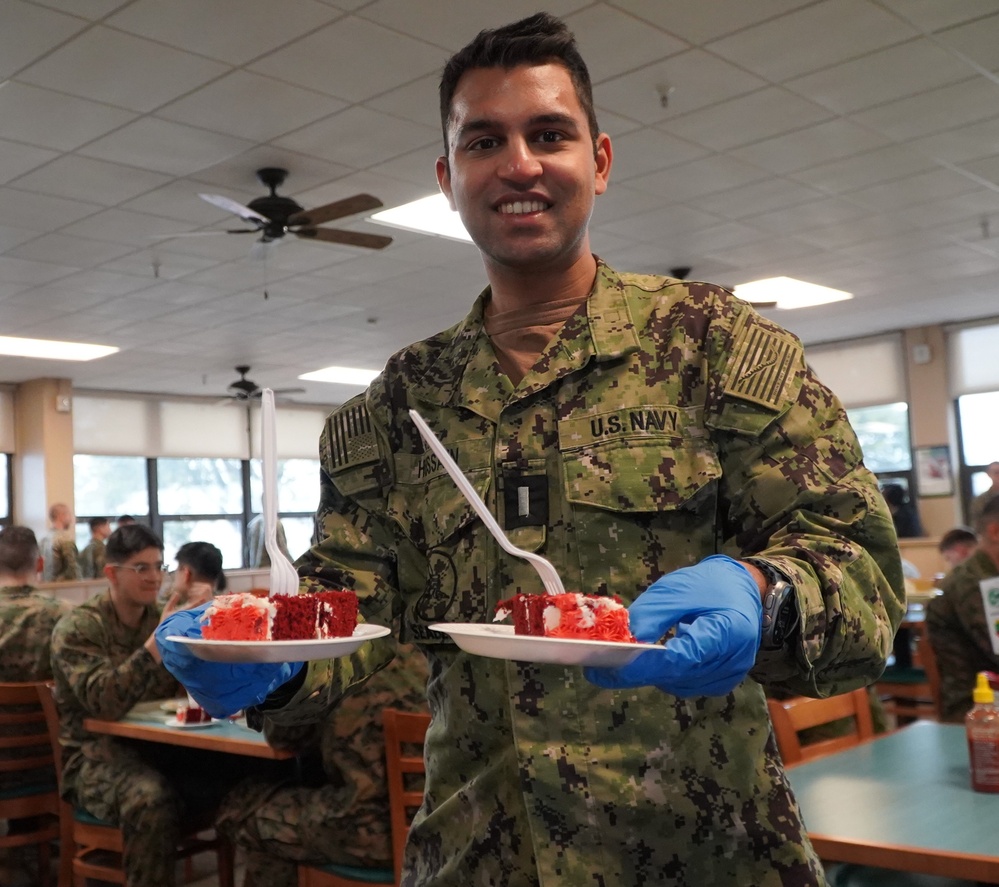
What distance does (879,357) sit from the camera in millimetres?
11406

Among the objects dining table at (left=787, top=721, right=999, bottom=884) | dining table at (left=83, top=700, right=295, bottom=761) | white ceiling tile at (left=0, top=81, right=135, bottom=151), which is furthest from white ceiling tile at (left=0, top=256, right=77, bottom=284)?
dining table at (left=787, top=721, right=999, bottom=884)

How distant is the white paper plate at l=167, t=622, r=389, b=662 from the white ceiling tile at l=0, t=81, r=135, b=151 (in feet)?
13.2

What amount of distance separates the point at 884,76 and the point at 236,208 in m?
3.00

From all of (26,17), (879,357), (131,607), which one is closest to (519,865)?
(131,607)

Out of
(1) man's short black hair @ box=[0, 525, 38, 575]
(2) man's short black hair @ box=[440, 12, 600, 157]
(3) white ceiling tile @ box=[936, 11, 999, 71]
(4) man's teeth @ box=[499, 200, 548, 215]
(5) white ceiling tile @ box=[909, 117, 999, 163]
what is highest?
(3) white ceiling tile @ box=[936, 11, 999, 71]

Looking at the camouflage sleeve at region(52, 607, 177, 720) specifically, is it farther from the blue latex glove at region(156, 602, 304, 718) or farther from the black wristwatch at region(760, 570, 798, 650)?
the black wristwatch at region(760, 570, 798, 650)

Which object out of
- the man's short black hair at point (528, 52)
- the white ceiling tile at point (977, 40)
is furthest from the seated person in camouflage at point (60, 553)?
the man's short black hair at point (528, 52)

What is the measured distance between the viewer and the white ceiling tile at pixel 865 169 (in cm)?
566

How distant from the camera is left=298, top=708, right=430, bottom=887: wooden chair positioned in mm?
2666

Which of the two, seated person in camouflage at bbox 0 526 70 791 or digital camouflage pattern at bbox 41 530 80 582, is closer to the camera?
seated person in camouflage at bbox 0 526 70 791

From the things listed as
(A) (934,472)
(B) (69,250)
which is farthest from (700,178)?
(A) (934,472)

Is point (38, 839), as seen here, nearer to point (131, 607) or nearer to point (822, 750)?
point (131, 607)

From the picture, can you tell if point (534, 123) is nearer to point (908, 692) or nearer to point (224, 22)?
point (224, 22)

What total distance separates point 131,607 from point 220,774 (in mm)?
699
